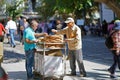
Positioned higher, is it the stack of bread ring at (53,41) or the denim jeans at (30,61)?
A: the stack of bread ring at (53,41)

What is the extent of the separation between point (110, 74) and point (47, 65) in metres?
2.21

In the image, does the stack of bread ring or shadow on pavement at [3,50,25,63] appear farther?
shadow on pavement at [3,50,25,63]

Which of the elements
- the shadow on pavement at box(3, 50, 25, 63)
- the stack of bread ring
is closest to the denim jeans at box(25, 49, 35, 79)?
the stack of bread ring

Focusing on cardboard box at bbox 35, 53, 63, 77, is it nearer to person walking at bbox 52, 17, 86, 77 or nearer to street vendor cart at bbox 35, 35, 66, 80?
street vendor cart at bbox 35, 35, 66, 80

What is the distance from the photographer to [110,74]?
1353 cm

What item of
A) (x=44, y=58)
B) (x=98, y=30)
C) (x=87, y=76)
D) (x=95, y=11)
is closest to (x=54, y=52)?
(x=44, y=58)

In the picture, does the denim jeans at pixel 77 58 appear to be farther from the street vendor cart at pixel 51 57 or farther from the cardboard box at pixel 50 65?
the cardboard box at pixel 50 65

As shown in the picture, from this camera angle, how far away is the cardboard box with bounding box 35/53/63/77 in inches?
487

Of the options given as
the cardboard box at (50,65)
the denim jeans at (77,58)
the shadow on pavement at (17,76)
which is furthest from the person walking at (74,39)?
the shadow on pavement at (17,76)

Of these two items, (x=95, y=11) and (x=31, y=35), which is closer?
(x=31, y=35)

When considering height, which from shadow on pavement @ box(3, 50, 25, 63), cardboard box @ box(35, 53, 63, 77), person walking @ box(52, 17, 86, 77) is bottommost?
shadow on pavement @ box(3, 50, 25, 63)

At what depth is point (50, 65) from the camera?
12383 millimetres

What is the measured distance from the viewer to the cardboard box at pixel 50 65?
12359 mm

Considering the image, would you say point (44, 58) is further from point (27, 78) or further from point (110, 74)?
point (110, 74)
